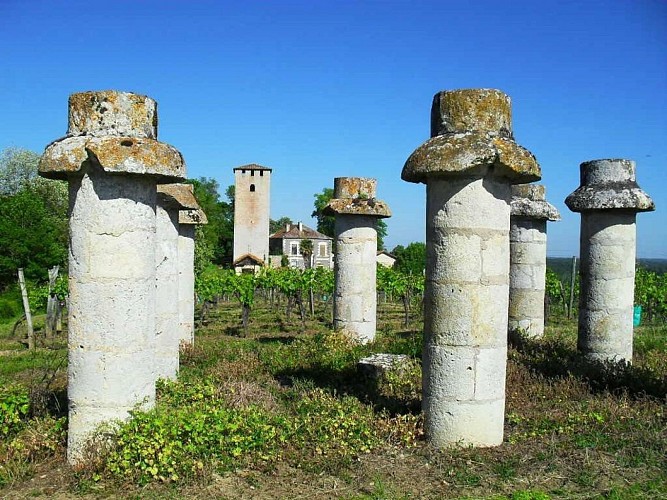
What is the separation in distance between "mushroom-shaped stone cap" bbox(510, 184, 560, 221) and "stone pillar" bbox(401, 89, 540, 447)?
748 centimetres

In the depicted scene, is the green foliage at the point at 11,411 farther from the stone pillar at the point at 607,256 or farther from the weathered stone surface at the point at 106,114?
the stone pillar at the point at 607,256

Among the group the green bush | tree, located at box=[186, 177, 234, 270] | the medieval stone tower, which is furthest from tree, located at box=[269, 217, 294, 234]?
the green bush

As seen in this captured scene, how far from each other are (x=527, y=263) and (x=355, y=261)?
404 cm

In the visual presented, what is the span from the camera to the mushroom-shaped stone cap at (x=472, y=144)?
599 centimetres

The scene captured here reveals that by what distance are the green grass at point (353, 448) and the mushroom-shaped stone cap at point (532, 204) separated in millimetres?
5635

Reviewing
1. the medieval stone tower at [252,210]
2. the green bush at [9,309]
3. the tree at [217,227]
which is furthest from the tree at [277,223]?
the green bush at [9,309]

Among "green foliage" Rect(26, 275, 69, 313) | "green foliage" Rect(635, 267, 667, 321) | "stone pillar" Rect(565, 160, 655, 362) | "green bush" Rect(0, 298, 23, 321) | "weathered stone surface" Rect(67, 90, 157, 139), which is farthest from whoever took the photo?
"green bush" Rect(0, 298, 23, 321)

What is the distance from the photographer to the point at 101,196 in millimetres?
5793

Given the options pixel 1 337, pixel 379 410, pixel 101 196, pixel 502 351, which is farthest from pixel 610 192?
pixel 1 337

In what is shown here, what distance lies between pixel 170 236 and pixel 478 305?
5343 mm

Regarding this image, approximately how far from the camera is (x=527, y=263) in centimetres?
1365

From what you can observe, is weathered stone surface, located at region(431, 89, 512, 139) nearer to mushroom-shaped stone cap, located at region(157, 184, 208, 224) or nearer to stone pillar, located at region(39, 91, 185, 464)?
stone pillar, located at region(39, 91, 185, 464)

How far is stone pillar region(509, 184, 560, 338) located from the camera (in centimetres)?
1362

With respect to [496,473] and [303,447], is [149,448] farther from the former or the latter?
[496,473]
